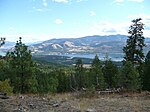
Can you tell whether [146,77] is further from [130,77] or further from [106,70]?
[106,70]

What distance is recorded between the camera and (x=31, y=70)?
40125 mm

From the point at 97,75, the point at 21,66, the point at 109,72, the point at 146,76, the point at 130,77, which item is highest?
the point at 21,66

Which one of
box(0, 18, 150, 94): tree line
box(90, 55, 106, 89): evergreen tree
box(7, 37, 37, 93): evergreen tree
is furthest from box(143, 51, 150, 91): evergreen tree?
box(7, 37, 37, 93): evergreen tree

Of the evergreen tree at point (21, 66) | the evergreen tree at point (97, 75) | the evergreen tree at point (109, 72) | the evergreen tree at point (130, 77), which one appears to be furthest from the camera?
the evergreen tree at point (109, 72)

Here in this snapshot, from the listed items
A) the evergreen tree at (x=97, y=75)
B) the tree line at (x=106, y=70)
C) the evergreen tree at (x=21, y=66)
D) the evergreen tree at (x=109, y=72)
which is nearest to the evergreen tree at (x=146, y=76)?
the tree line at (x=106, y=70)

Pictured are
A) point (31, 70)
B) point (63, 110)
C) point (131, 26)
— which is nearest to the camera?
point (63, 110)

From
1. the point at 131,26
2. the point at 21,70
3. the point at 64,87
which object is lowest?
the point at 64,87

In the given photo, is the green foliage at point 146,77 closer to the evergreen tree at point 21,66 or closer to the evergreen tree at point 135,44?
the evergreen tree at point 135,44

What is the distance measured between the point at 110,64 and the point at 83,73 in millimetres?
18952

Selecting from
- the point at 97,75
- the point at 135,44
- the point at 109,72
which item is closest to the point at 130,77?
the point at 135,44

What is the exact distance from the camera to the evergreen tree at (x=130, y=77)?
40156 mm

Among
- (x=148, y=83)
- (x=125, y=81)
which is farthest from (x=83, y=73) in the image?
(x=125, y=81)

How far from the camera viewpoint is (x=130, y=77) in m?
41.2

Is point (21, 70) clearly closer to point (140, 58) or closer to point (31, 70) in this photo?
point (31, 70)
